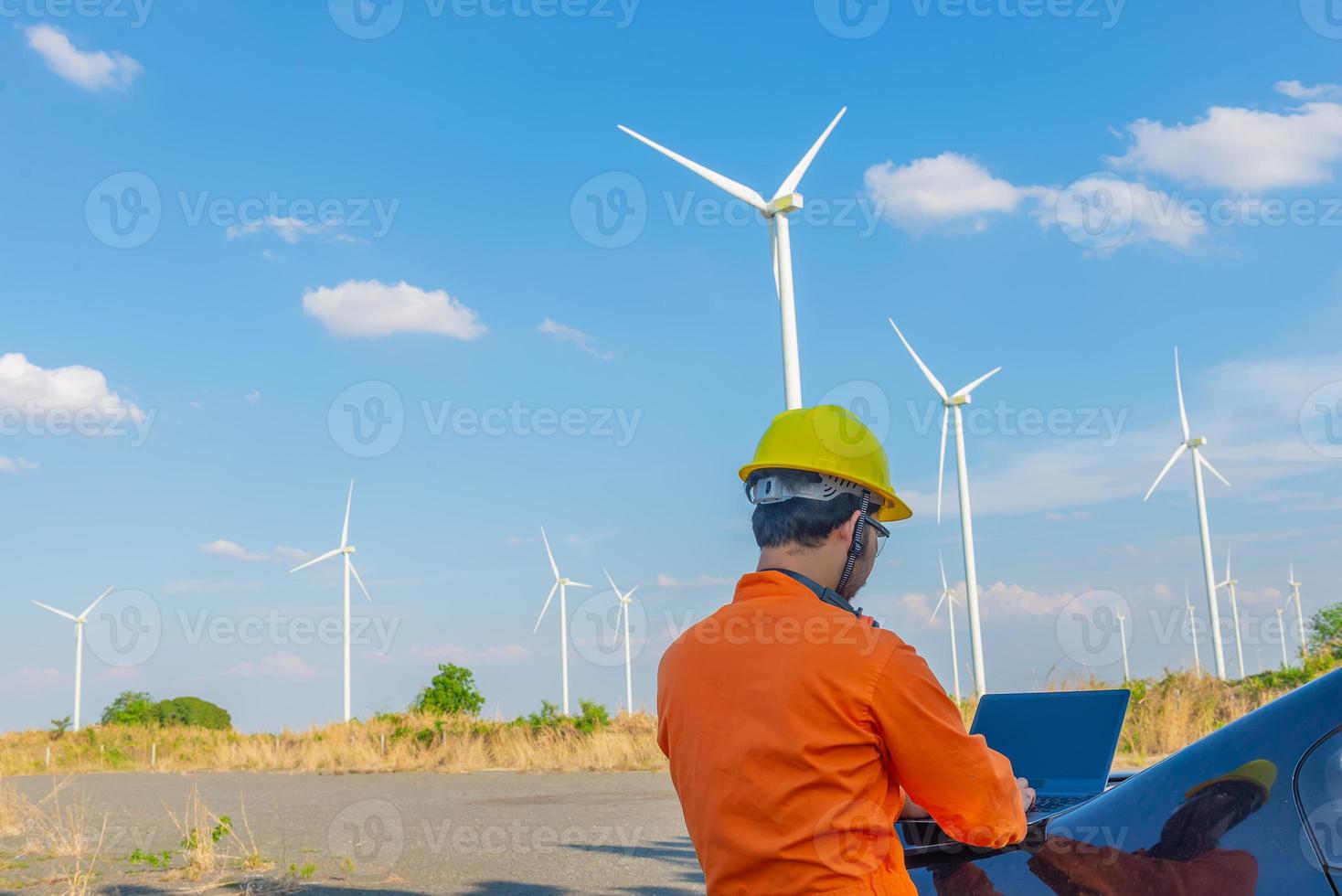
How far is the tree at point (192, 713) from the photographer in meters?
54.8

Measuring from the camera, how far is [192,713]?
60.4 m

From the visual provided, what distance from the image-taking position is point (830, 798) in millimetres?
A: 2109

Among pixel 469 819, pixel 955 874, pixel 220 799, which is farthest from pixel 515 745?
pixel 955 874

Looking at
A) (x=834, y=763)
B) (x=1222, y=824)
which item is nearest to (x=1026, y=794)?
(x=1222, y=824)

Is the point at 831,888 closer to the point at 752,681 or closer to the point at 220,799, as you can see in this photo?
the point at 752,681

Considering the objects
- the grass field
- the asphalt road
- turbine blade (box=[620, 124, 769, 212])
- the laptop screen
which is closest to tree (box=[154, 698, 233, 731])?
the grass field

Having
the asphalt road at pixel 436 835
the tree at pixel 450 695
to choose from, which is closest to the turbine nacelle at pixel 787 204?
the asphalt road at pixel 436 835

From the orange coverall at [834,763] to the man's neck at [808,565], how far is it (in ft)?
0.57

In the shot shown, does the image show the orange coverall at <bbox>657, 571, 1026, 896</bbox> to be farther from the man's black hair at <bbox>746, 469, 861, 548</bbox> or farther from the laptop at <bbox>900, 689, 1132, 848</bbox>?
the laptop at <bbox>900, 689, 1132, 848</bbox>

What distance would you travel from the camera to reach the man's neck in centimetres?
240

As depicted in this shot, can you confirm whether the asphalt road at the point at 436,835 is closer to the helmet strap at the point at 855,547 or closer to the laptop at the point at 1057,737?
the laptop at the point at 1057,737

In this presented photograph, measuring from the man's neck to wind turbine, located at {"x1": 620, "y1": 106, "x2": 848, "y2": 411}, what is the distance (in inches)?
208

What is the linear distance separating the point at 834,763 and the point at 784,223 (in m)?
10.2

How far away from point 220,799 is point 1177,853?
712 inches
